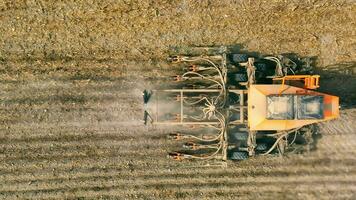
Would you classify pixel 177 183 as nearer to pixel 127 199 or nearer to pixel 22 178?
pixel 127 199

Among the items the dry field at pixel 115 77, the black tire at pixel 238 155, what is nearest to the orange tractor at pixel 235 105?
the black tire at pixel 238 155

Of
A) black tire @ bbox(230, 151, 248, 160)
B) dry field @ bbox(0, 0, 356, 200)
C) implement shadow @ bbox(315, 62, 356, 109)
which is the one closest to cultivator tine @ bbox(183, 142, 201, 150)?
dry field @ bbox(0, 0, 356, 200)

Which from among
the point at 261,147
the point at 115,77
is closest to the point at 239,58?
the point at 261,147

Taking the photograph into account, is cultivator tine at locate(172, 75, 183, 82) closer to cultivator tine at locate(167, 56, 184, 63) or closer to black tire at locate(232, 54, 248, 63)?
cultivator tine at locate(167, 56, 184, 63)

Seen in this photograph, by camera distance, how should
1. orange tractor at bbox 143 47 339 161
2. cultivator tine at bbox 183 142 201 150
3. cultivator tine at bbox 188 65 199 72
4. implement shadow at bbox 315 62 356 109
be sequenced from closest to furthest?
orange tractor at bbox 143 47 339 161
cultivator tine at bbox 188 65 199 72
cultivator tine at bbox 183 142 201 150
implement shadow at bbox 315 62 356 109

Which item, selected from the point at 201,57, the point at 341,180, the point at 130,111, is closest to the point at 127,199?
the point at 130,111

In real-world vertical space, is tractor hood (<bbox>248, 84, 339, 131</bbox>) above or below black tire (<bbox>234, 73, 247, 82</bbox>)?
below

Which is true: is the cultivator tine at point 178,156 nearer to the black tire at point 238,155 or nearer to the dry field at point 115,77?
the dry field at point 115,77
